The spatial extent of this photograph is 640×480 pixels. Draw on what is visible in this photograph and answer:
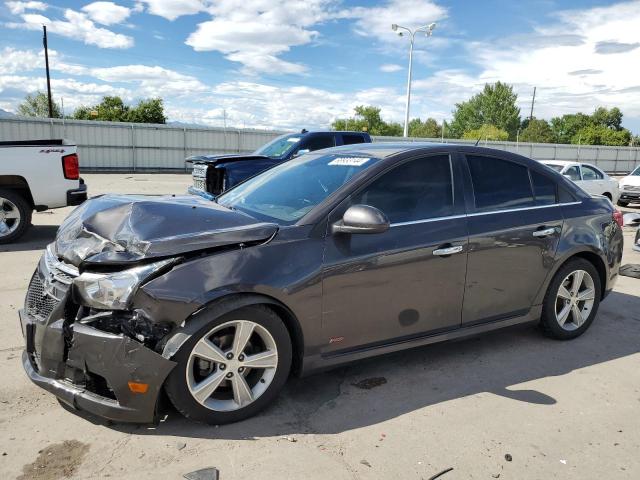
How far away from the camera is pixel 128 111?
52406 millimetres

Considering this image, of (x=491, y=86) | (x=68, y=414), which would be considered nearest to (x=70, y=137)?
(x=68, y=414)

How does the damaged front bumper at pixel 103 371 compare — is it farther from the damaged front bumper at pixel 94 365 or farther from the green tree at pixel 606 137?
the green tree at pixel 606 137

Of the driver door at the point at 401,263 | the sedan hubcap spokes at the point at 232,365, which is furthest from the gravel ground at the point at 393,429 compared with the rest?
the driver door at the point at 401,263

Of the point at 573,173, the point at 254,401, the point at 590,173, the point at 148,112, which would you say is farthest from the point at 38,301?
the point at 148,112

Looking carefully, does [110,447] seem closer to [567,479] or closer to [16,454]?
[16,454]

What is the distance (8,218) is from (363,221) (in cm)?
719

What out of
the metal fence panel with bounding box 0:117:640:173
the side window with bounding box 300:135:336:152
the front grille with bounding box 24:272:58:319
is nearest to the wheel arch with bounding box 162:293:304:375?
the front grille with bounding box 24:272:58:319

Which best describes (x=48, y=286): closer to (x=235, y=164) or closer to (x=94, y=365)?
(x=94, y=365)

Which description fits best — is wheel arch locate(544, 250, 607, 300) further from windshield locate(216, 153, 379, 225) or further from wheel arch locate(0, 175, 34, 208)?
wheel arch locate(0, 175, 34, 208)

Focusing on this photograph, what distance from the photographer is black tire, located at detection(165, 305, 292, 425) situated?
112 inches

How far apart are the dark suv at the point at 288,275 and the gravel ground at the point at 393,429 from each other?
23cm

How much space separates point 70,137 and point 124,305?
26.9 m

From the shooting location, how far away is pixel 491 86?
92312mm

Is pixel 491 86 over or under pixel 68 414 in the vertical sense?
over
